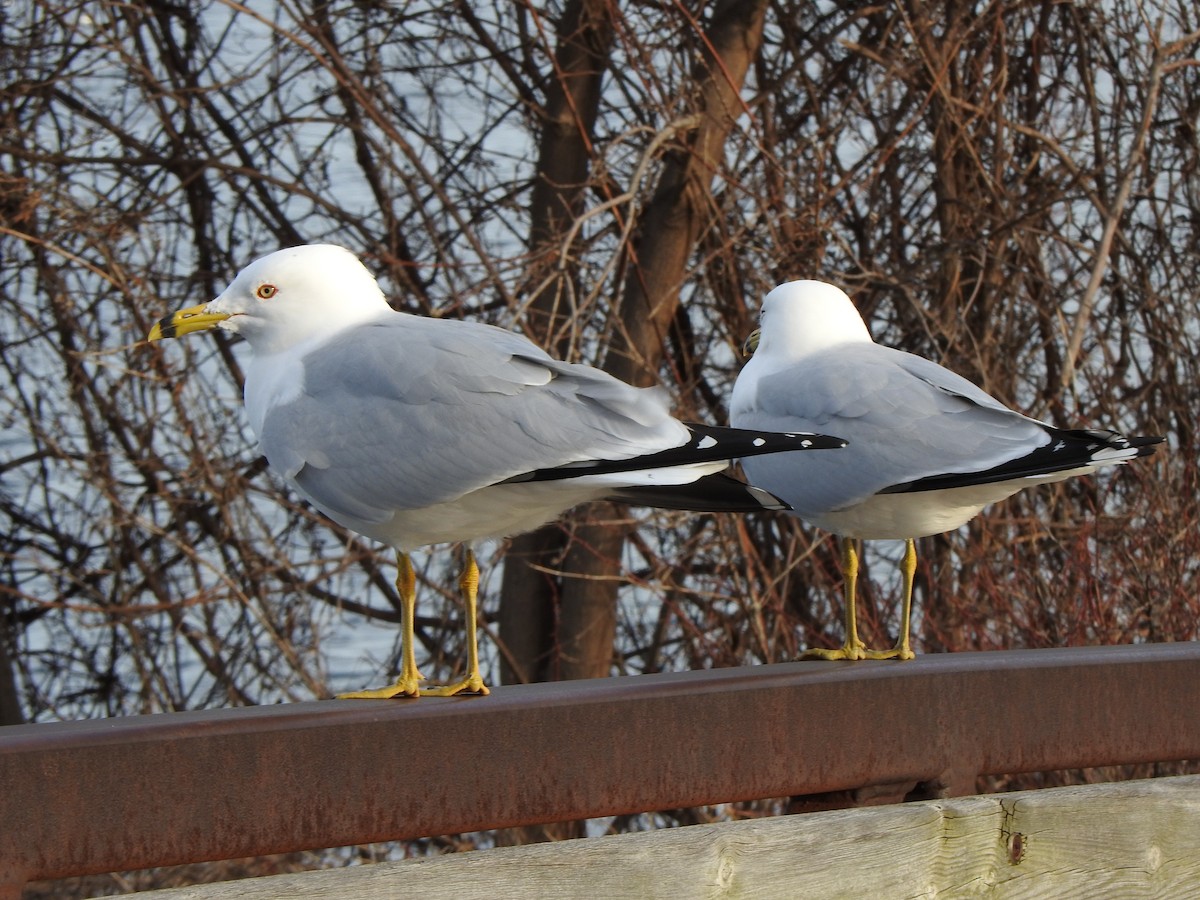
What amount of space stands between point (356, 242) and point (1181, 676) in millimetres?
4252

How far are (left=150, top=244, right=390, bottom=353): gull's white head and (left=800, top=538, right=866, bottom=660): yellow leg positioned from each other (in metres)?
1.06

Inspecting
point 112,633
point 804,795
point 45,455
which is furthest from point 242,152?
point 804,795

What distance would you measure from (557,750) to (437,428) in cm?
57

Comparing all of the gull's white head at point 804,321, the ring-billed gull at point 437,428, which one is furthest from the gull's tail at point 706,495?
the gull's white head at point 804,321

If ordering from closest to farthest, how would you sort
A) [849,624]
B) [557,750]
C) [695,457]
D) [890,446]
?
1. [557,750]
2. [695,457]
3. [890,446]
4. [849,624]

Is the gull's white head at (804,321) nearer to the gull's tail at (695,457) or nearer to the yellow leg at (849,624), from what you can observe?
the yellow leg at (849,624)

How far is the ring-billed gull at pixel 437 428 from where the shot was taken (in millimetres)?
2482

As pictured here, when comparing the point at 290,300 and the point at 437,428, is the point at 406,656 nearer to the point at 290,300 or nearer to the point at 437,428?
the point at 437,428

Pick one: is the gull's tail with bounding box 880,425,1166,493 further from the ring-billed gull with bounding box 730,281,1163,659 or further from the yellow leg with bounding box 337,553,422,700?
the yellow leg with bounding box 337,553,422,700

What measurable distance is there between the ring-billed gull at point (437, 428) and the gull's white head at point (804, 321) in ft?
2.55

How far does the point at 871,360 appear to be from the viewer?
3191 millimetres

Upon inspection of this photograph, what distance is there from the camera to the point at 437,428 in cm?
255

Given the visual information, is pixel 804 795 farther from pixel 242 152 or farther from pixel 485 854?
pixel 242 152

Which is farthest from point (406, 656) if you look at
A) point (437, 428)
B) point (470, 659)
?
point (437, 428)
